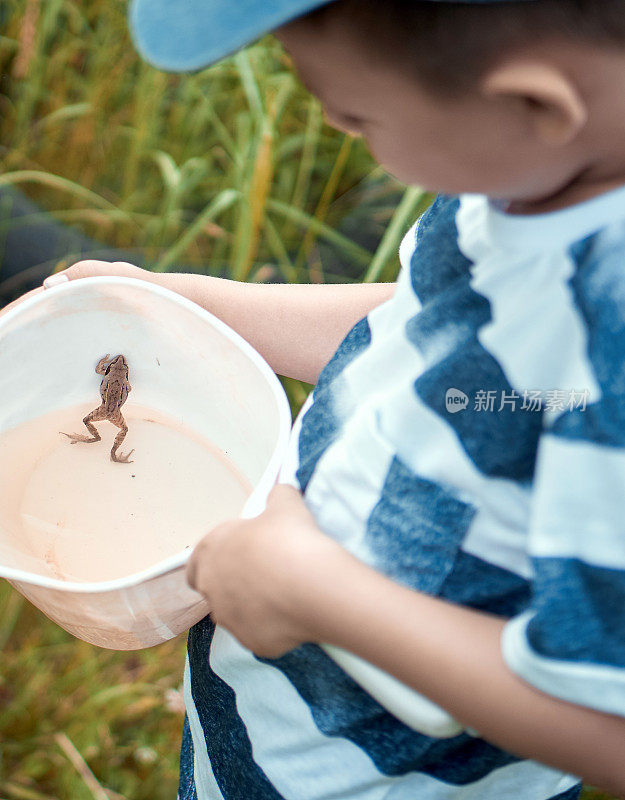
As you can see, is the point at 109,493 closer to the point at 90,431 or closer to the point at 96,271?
the point at 90,431

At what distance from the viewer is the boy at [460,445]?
1.29 feet

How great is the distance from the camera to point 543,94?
1.24 feet

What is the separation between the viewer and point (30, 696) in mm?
1304

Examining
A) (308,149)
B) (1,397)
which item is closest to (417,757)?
(1,397)

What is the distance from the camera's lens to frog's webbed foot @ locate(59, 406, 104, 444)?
953 mm

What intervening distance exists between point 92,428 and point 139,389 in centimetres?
7

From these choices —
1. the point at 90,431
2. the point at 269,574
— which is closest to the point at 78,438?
the point at 90,431

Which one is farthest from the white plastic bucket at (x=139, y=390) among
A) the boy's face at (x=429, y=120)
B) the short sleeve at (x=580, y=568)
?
the boy's face at (x=429, y=120)

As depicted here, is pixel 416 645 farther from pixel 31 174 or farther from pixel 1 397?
pixel 31 174

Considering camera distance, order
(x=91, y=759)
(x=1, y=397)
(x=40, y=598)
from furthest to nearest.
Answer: (x=91, y=759) < (x=1, y=397) < (x=40, y=598)

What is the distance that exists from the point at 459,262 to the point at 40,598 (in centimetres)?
44

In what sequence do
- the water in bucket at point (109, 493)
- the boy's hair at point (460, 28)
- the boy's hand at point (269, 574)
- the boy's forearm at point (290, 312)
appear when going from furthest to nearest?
1. the water in bucket at point (109, 493)
2. the boy's forearm at point (290, 312)
3. the boy's hand at point (269, 574)
4. the boy's hair at point (460, 28)

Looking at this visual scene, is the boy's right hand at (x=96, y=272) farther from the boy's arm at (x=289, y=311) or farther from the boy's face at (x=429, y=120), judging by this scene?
the boy's face at (x=429, y=120)

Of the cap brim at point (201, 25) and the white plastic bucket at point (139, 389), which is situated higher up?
the cap brim at point (201, 25)
